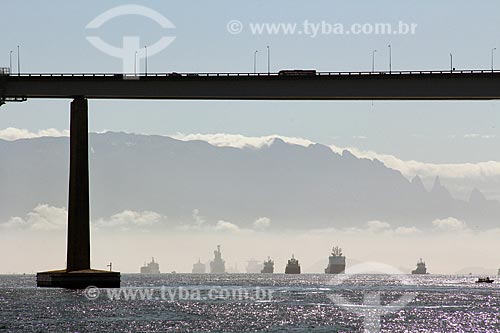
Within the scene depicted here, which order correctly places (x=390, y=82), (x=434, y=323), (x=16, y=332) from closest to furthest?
(x=16, y=332), (x=434, y=323), (x=390, y=82)

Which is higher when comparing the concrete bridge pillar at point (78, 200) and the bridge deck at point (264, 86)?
the bridge deck at point (264, 86)

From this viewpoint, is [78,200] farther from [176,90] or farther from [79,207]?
[176,90]

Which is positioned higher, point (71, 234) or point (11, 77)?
point (11, 77)

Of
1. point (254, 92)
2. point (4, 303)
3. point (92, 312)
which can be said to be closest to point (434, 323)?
point (92, 312)

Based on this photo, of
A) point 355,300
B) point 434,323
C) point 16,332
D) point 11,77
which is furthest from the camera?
point 355,300

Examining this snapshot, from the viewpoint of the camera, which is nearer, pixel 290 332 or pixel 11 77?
pixel 290 332

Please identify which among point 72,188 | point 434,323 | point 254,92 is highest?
point 254,92

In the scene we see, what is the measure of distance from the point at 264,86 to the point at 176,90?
10575 millimetres

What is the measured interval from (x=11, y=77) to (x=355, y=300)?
175 ft

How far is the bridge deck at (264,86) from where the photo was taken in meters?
142

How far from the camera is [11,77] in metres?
155

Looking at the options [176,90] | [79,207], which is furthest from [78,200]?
[176,90]

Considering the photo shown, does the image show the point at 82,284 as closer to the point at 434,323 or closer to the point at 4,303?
the point at 4,303

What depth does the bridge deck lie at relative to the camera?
14238 centimetres
